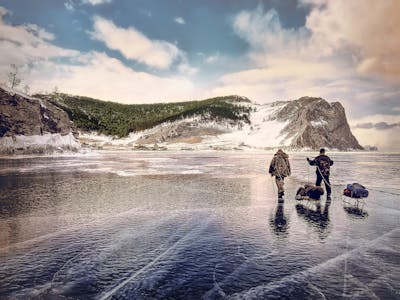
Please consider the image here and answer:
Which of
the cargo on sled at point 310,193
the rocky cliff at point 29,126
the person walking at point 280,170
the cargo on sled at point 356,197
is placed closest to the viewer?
the cargo on sled at point 356,197

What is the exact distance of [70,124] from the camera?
81750mm

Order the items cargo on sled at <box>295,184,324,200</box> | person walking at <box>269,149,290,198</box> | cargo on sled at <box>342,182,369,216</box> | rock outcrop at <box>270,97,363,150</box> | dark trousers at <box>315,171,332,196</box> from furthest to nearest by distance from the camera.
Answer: rock outcrop at <box>270,97,363,150</box>
person walking at <box>269,149,290,198</box>
dark trousers at <box>315,171,332,196</box>
cargo on sled at <box>295,184,324,200</box>
cargo on sled at <box>342,182,369,216</box>

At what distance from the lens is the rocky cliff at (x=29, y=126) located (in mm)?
62812

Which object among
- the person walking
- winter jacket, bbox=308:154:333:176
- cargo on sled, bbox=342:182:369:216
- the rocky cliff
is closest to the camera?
cargo on sled, bbox=342:182:369:216

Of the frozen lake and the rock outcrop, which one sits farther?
the rock outcrop

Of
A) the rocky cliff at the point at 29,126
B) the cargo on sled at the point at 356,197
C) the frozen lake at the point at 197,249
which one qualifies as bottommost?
the frozen lake at the point at 197,249

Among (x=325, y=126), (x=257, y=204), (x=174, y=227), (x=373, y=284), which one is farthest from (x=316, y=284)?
(x=325, y=126)

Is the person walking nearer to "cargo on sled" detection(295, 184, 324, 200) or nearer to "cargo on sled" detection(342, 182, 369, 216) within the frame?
"cargo on sled" detection(295, 184, 324, 200)

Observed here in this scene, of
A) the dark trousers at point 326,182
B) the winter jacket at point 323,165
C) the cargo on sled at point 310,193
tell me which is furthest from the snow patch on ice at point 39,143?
the dark trousers at point 326,182

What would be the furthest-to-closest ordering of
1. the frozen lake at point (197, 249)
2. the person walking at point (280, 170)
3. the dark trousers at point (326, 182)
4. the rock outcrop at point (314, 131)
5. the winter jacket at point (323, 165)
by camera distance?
the rock outcrop at point (314, 131) < the person walking at point (280, 170) < the winter jacket at point (323, 165) < the dark trousers at point (326, 182) < the frozen lake at point (197, 249)

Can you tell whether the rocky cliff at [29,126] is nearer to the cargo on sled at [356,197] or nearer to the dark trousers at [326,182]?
the dark trousers at [326,182]

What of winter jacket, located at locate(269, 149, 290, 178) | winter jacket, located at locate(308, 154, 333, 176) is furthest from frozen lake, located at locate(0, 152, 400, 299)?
Answer: winter jacket, located at locate(308, 154, 333, 176)

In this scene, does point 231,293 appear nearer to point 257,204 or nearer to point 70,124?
point 257,204

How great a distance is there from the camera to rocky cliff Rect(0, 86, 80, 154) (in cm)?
6281
